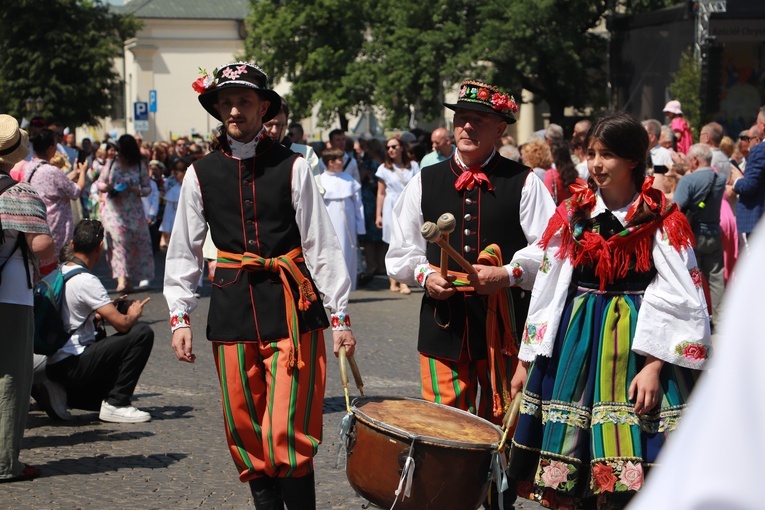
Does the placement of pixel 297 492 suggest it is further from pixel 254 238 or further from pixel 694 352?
pixel 694 352

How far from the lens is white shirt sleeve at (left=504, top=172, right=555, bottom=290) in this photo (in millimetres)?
4598

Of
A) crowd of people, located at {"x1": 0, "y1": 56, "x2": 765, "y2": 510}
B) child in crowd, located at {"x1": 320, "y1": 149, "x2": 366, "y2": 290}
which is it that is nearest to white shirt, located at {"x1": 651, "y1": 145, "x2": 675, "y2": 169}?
child in crowd, located at {"x1": 320, "y1": 149, "x2": 366, "y2": 290}

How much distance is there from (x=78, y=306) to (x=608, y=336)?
165 inches

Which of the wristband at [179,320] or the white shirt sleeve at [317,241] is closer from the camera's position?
the white shirt sleeve at [317,241]

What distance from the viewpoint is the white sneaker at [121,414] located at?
7309 mm

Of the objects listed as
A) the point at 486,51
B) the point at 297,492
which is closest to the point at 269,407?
the point at 297,492

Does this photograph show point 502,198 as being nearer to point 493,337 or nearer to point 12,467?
point 493,337

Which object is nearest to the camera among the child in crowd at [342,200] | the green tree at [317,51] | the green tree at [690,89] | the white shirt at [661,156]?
the white shirt at [661,156]

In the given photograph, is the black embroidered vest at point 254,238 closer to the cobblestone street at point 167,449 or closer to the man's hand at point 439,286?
the man's hand at point 439,286

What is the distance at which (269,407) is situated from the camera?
14.6 feet

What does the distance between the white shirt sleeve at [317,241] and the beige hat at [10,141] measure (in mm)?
1976

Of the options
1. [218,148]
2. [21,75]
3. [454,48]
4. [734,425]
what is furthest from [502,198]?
[21,75]

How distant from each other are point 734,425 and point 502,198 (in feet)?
12.7

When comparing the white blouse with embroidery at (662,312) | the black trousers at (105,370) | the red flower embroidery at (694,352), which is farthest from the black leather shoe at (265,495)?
the black trousers at (105,370)
